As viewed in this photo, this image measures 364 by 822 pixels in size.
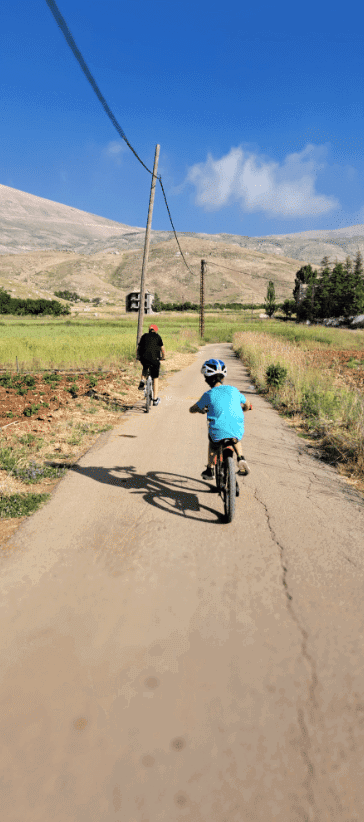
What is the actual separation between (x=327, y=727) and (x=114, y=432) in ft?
24.3

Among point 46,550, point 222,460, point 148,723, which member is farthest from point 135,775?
point 222,460

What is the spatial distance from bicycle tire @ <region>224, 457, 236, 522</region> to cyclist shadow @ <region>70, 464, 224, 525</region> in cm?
17

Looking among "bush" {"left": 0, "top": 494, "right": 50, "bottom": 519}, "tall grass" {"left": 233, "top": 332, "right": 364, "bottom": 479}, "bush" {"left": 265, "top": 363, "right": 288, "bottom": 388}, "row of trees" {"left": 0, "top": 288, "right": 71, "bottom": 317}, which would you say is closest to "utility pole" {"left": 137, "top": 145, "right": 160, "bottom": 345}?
"tall grass" {"left": 233, "top": 332, "right": 364, "bottom": 479}

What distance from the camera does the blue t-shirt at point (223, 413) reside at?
16.5 feet

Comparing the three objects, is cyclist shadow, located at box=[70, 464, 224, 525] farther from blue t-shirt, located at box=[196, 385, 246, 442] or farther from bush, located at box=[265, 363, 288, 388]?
bush, located at box=[265, 363, 288, 388]

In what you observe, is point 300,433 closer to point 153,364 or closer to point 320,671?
point 153,364

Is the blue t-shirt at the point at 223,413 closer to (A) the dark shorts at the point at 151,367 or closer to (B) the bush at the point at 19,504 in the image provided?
(B) the bush at the point at 19,504

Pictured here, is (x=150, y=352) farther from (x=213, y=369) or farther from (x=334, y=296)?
(x=334, y=296)

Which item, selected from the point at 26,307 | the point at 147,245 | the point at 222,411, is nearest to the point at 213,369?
the point at 222,411

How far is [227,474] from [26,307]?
285ft

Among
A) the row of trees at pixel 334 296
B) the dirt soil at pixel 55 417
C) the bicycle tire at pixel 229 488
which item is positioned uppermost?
the row of trees at pixel 334 296

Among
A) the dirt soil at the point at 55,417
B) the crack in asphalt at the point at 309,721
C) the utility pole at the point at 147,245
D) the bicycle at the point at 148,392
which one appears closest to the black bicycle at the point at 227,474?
the crack in asphalt at the point at 309,721

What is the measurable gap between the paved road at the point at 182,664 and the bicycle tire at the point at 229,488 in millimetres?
188

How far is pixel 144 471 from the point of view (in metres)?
6.75
